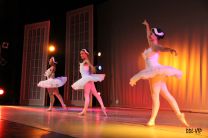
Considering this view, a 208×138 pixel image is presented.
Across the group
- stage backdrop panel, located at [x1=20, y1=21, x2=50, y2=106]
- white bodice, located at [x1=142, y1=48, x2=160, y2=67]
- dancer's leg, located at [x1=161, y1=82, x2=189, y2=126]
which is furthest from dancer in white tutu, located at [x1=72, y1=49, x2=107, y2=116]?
stage backdrop panel, located at [x1=20, y1=21, x2=50, y2=106]

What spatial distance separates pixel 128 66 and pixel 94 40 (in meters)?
1.78

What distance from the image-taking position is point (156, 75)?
170 inches

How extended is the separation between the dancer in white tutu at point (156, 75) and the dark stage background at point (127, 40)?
4.35 metres

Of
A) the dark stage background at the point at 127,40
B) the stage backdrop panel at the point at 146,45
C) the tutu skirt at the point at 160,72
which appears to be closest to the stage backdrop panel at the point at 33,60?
the dark stage background at the point at 127,40

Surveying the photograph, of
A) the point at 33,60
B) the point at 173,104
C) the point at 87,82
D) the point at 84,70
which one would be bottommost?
the point at 173,104

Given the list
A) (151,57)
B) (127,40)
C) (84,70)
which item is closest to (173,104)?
(151,57)

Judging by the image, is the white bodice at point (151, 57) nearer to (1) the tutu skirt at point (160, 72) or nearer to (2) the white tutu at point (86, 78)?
(1) the tutu skirt at point (160, 72)

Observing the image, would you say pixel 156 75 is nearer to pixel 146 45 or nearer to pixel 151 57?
pixel 151 57

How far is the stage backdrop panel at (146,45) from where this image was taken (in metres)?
8.61

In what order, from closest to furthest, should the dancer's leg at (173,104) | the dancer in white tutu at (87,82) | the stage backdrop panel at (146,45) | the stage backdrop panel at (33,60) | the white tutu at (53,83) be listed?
the dancer's leg at (173,104), the dancer in white tutu at (87,82), the white tutu at (53,83), the stage backdrop panel at (146,45), the stage backdrop panel at (33,60)

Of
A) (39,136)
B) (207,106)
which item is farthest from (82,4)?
(39,136)

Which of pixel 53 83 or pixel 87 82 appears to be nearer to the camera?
pixel 87 82

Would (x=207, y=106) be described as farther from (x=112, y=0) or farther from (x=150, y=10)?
(x=112, y=0)

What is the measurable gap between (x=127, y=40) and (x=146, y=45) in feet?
2.95
